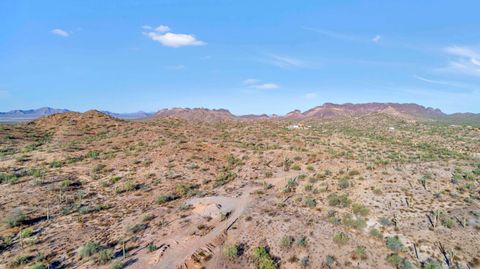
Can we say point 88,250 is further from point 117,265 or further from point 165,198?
point 165,198

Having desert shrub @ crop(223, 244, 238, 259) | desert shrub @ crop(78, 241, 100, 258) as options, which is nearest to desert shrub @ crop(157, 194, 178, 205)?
desert shrub @ crop(78, 241, 100, 258)

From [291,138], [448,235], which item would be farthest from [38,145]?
[448,235]

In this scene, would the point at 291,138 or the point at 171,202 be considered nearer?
the point at 171,202

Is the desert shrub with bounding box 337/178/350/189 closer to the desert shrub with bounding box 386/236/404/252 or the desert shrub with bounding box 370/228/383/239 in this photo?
the desert shrub with bounding box 370/228/383/239

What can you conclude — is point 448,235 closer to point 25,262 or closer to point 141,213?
point 141,213

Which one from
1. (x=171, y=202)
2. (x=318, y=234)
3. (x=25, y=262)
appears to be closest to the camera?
(x=25, y=262)

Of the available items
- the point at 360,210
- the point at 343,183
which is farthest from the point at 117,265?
the point at 343,183

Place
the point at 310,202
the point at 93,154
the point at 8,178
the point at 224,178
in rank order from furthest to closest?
the point at 93,154, the point at 224,178, the point at 8,178, the point at 310,202
